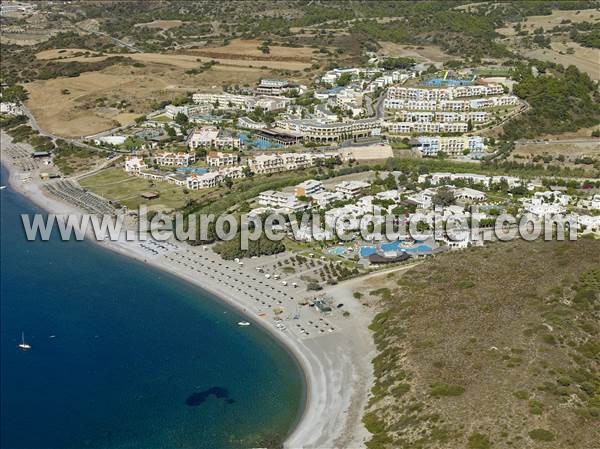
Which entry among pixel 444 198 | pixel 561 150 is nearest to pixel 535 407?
pixel 444 198

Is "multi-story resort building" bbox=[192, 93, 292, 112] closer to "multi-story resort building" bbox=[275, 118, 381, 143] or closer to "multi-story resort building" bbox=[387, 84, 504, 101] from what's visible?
"multi-story resort building" bbox=[275, 118, 381, 143]

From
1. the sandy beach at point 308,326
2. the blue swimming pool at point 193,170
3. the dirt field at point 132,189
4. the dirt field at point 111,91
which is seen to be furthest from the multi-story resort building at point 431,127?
Answer: the sandy beach at point 308,326

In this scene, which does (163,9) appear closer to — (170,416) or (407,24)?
(407,24)

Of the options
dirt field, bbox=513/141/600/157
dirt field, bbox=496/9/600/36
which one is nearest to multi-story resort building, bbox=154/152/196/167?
dirt field, bbox=513/141/600/157

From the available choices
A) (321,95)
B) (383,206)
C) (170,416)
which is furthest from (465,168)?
(170,416)

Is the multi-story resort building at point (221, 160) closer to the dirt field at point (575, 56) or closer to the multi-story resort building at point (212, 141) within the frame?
the multi-story resort building at point (212, 141)

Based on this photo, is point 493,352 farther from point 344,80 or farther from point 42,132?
point 42,132
